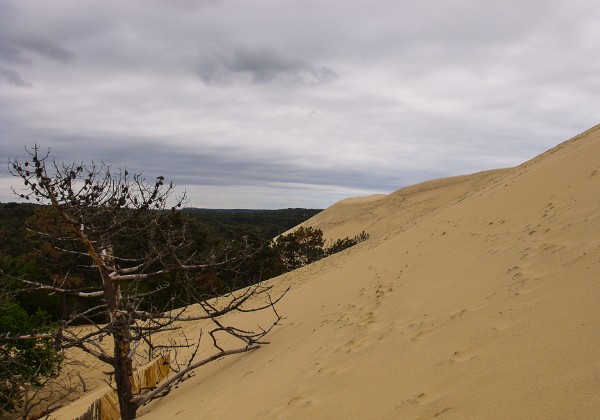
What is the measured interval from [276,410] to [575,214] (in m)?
4.34

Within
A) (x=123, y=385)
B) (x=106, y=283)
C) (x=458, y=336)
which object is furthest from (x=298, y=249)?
(x=458, y=336)

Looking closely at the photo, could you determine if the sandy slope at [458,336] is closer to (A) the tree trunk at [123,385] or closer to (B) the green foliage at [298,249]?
(A) the tree trunk at [123,385]

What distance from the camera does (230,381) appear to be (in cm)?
503

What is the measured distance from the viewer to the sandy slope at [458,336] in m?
2.38

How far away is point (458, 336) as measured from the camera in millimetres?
3309

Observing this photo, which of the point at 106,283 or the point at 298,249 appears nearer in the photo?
the point at 106,283

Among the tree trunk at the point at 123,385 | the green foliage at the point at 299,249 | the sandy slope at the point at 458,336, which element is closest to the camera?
the sandy slope at the point at 458,336

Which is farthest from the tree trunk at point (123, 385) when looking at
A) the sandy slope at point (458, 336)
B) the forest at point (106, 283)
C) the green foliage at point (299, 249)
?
the green foliage at point (299, 249)

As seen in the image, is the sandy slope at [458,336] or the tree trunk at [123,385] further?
the tree trunk at [123,385]

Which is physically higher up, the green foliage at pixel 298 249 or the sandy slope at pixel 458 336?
the green foliage at pixel 298 249

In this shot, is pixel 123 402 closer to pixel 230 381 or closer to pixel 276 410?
pixel 230 381

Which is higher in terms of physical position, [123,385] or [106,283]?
[106,283]

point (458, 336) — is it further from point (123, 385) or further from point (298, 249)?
point (298, 249)

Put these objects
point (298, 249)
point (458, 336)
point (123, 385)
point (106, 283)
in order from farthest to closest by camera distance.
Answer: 1. point (298, 249)
2. point (106, 283)
3. point (123, 385)
4. point (458, 336)
